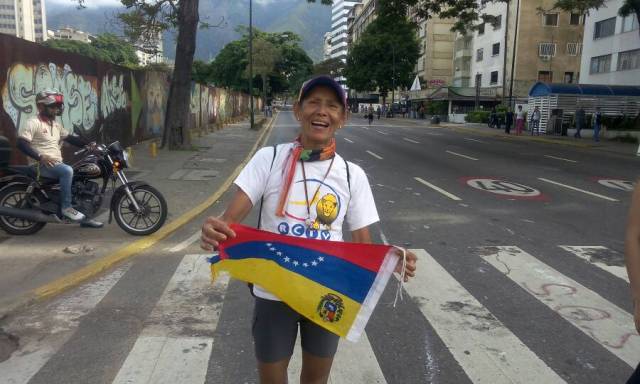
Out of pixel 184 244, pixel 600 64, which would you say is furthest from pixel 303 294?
pixel 600 64

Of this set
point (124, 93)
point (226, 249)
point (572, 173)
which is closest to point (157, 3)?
point (124, 93)

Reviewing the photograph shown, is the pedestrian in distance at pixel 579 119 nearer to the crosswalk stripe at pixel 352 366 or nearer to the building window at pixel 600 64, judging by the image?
the building window at pixel 600 64

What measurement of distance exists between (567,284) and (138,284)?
170 inches

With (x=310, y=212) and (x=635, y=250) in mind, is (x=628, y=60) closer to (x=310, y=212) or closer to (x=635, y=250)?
(x=635, y=250)

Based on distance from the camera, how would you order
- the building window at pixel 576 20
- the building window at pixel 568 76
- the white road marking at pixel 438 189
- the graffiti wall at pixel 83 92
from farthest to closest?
the building window at pixel 568 76
the building window at pixel 576 20
the white road marking at pixel 438 189
the graffiti wall at pixel 83 92

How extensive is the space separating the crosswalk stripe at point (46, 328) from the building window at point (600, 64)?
4306 centimetres

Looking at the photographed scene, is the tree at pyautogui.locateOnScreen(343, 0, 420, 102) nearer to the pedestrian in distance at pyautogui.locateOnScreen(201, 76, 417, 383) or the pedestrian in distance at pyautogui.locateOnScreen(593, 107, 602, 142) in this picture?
the pedestrian in distance at pyautogui.locateOnScreen(593, 107, 602, 142)

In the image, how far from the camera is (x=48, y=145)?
6426mm

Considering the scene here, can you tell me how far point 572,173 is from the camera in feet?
46.9

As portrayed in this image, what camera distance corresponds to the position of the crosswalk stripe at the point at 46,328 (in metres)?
3.47

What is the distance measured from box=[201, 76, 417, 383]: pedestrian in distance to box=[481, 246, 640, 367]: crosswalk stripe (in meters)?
2.64

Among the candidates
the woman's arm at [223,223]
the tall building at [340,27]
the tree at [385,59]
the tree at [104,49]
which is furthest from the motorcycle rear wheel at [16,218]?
the tall building at [340,27]

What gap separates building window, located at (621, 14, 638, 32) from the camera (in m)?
35.4

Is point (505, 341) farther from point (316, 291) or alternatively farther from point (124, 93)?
point (124, 93)
